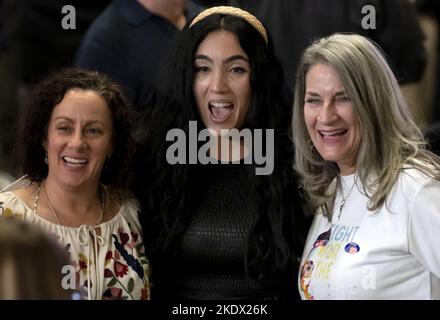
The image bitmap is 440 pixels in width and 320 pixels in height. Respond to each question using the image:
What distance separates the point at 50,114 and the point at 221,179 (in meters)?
0.62

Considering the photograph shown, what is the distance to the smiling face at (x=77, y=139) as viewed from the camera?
8.16ft

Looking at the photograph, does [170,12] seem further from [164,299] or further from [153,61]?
[164,299]

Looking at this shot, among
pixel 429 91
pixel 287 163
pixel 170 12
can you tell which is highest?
pixel 170 12

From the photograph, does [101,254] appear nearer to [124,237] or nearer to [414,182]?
[124,237]

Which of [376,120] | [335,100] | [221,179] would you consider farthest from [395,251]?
[221,179]

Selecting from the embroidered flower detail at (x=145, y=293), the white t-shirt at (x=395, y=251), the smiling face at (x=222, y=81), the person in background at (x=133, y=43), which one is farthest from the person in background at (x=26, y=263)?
the person in background at (x=133, y=43)

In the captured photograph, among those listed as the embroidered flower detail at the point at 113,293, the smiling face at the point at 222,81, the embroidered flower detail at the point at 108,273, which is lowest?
the embroidered flower detail at the point at 113,293

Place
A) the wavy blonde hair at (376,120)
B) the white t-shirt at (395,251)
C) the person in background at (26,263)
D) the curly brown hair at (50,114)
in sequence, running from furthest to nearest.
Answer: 1. the curly brown hair at (50,114)
2. the wavy blonde hair at (376,120)
3. the white t-shirt at (395,251)
4. the person in background at (26,263)

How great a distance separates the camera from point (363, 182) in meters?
2.41

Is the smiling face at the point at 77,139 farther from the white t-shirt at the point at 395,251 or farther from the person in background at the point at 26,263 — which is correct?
the person in background at the point at 26,263

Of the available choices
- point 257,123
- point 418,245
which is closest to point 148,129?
point 257,123

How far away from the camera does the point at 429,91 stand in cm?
434

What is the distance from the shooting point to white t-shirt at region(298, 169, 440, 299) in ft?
7.28

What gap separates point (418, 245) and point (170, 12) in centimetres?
181
